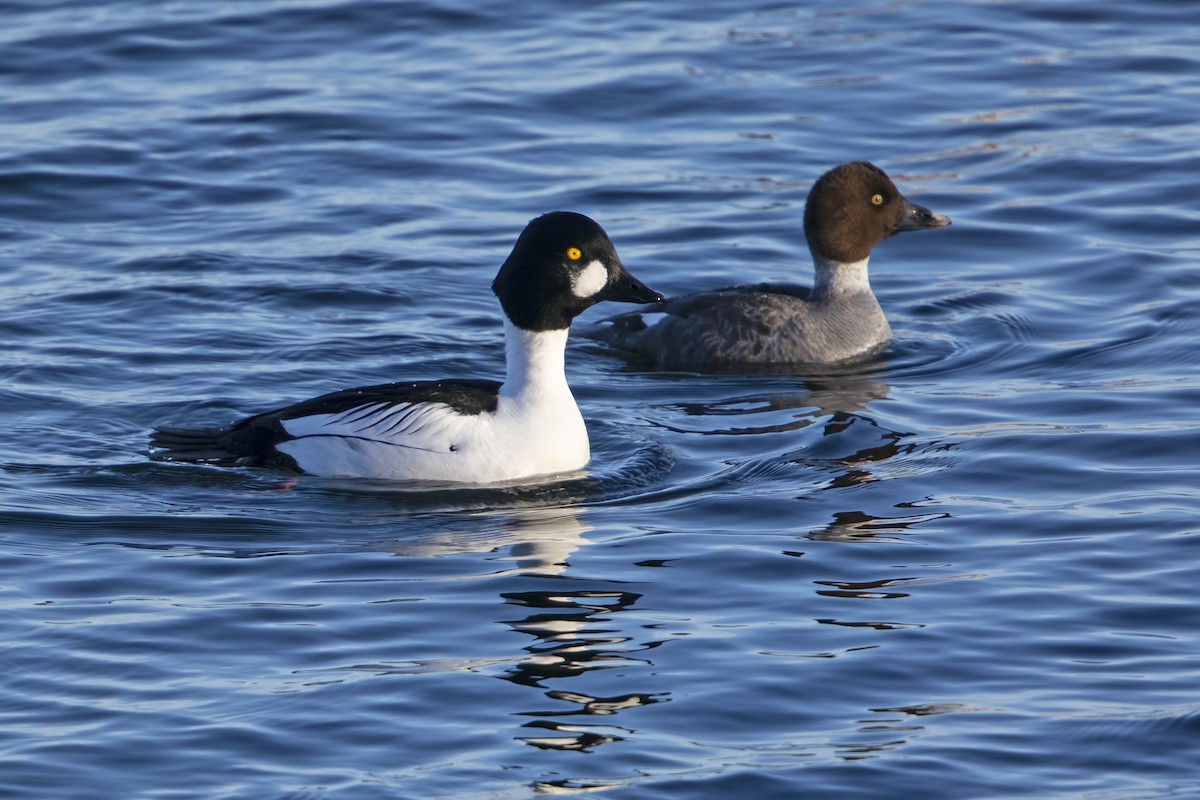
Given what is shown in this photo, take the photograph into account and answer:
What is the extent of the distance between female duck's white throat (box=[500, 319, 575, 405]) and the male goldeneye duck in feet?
9.26

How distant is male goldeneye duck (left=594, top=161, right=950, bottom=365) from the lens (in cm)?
1281

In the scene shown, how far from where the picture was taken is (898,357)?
1299 centimetres

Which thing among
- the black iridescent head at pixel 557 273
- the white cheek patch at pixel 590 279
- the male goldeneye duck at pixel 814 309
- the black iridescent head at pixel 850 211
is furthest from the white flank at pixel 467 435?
the black iridescent head at pixel 850 211

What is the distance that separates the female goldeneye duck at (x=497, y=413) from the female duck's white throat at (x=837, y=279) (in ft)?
11.3

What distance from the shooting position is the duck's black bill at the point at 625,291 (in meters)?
10.1

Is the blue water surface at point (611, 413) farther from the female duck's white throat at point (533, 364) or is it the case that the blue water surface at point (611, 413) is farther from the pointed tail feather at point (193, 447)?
the female duck's white throat at point (533, 364)

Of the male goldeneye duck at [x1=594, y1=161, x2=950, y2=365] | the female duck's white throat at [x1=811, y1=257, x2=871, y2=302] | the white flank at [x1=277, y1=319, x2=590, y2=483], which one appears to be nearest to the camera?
the white flank at [x1=277, y1=319, x2=590, y2=483]

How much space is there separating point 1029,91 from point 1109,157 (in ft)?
6.33

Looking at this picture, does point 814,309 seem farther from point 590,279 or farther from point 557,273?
point 557,273

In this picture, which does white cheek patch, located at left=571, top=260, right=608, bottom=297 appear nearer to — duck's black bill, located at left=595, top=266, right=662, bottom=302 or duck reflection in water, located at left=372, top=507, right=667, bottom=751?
duck's black bill, located at left=595, top=266, right=662, bottom=302

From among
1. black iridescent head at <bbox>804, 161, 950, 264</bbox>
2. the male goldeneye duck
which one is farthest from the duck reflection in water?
black iridescent head at <bbox>804, 161, 950, 264</bbox>

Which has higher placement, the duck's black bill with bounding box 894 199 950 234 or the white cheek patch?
the white cheek patch

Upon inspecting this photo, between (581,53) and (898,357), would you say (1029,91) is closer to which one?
(581,53)

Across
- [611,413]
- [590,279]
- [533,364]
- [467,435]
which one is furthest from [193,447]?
[611,413]
